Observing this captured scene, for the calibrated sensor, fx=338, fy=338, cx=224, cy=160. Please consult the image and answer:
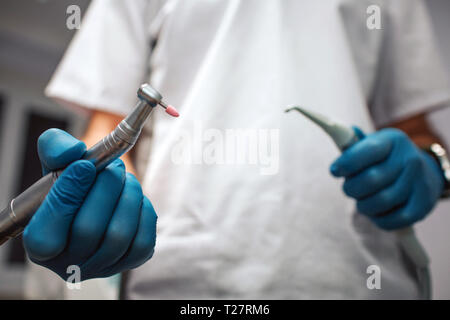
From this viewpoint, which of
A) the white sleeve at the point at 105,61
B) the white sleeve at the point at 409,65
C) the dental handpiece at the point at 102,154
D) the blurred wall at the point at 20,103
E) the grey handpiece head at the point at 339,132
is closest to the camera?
the dental handpiece at the point at 102,154

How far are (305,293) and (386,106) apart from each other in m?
0.38

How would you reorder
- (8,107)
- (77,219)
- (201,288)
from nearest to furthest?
(77,219) → (201,288) → (8,107)

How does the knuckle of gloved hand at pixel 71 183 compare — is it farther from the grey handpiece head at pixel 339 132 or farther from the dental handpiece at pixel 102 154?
the grey handpiece head at pixel 339 132

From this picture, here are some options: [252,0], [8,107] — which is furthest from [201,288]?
[8,107]

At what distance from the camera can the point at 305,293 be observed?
0.42m

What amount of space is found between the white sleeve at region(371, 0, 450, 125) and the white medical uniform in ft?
0.26

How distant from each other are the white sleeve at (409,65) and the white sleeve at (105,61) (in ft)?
1.38

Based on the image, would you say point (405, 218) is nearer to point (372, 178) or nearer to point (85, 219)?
point (372, 178)

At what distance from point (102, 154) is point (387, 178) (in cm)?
36

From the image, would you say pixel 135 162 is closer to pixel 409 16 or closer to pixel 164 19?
pixel 164 19

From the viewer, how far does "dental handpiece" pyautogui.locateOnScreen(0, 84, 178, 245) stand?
0.21 meters

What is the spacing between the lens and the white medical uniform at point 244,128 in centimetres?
43

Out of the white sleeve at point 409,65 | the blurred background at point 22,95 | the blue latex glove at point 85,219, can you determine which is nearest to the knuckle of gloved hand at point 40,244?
the blue latex glove at point 85,219

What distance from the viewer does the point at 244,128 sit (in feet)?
1.53
